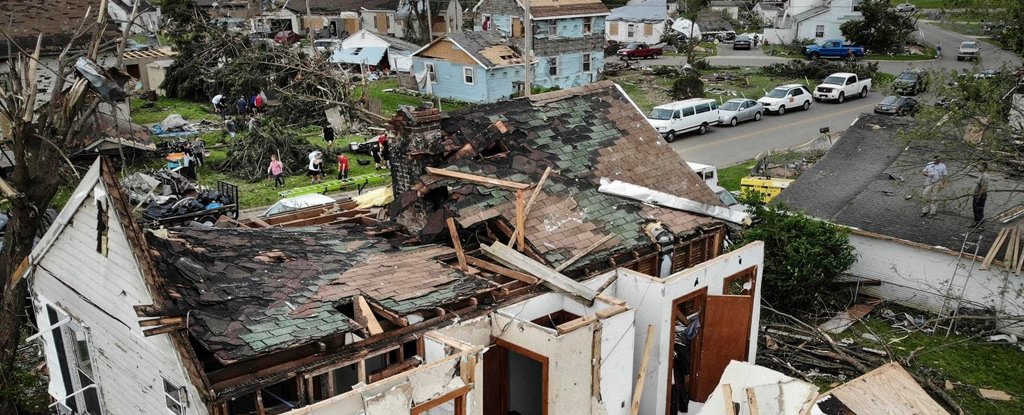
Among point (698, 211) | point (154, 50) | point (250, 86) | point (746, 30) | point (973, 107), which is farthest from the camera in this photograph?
point (746, 30)

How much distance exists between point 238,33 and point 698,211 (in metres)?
36.3

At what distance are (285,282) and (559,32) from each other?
38640 millimetres

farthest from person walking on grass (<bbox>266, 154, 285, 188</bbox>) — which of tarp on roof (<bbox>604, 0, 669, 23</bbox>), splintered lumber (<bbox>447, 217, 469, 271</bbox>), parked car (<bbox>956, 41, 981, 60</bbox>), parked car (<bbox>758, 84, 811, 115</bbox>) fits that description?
parked car (<bbox>956, 41, 981, 60</bbox>)

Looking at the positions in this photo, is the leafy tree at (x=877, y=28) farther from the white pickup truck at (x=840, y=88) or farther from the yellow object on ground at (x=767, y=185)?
the yellow object on ground at (x=767, y=185)

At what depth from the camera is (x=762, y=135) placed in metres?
35.1

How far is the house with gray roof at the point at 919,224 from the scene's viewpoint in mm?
17188

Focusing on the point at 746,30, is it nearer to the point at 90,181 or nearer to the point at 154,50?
the point at 154,50

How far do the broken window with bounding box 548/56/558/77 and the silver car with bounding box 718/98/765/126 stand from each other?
12584mm

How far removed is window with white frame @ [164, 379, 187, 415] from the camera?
8883 millimetres

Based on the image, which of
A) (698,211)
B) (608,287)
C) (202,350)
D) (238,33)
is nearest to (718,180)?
(698,211)

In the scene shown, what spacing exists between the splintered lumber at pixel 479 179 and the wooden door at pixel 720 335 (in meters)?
3.47

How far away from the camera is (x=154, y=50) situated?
48250 mm

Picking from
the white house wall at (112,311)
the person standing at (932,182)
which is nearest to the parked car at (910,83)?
the person standing at (932,182)

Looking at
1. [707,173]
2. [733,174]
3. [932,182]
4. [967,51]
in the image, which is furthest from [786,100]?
[967,51]
